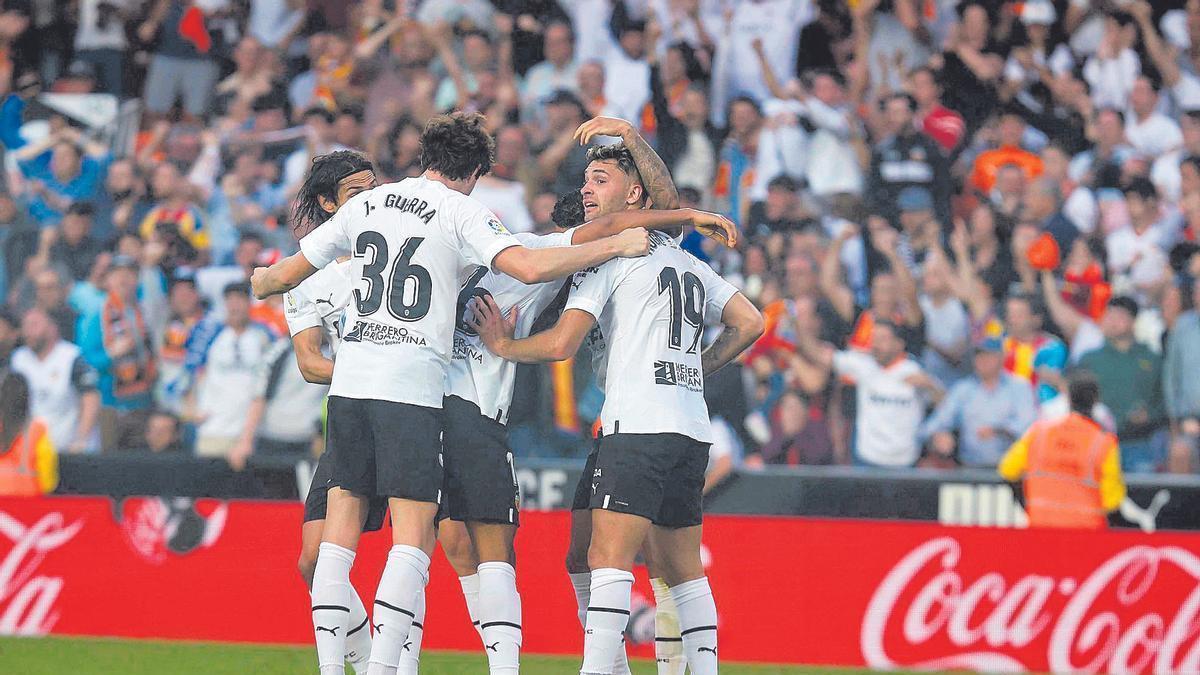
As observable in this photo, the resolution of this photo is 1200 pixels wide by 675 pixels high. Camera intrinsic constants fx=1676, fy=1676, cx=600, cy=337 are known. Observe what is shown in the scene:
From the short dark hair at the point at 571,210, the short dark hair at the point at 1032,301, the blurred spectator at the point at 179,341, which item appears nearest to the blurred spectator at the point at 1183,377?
the short dark hair at the point at 1032,301

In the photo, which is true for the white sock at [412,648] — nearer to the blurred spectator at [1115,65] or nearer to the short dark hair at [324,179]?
the short dark hair at [324,179]

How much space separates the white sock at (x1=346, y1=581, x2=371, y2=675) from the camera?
736 centimetres

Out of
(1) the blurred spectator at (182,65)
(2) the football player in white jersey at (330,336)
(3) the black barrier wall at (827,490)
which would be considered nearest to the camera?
(2) the football player in white jersey at (330,336)

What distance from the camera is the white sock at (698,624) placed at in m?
7.11

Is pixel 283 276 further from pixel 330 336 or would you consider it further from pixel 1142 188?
pixel 1142 188

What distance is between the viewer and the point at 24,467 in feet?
41.2

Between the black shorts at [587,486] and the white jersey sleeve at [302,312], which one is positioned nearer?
the black shorts at [587,486]

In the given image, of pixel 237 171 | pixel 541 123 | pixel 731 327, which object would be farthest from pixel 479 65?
pixel 731 327

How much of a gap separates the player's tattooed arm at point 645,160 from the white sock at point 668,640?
170 centimetres

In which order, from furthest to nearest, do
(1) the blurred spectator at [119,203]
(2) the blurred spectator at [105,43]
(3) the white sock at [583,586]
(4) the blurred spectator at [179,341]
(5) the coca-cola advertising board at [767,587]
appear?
(2) the blurred spectator at [105,43] → (1) the blurred spectator at [119,203] → (4) the blurred spectator at [179,341] → (5) the coca-cola advertising board at [767,587] → (3) the white sock at [583,586]

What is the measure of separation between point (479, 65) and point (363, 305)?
8.80 m

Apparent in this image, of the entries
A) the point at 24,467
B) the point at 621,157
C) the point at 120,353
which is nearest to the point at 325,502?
the point at 621,157

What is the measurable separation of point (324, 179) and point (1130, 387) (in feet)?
23.5

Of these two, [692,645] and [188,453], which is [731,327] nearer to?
[692,645]
